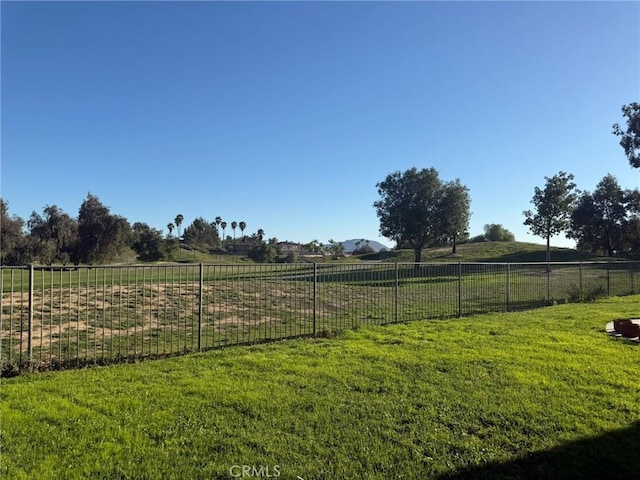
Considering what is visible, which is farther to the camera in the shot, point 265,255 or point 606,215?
point 265,255

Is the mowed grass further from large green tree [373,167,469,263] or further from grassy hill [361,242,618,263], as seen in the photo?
grassy hill [361,242,618,263]

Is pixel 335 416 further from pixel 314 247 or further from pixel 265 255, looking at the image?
pixel 314 247

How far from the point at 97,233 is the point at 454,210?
124ft

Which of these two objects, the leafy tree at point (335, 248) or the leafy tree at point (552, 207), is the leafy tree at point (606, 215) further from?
the leafy tree at point (335, 248)

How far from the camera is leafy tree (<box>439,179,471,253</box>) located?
126 feet

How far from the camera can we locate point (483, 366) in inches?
249

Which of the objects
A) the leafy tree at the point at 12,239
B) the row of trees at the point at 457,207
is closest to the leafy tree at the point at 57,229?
the leafy tree at the point at 12,239

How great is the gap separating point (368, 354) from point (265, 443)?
3.52 meters

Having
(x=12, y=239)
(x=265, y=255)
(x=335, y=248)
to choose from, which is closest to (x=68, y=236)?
(x=12, y=239)

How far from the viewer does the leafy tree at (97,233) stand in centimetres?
4912

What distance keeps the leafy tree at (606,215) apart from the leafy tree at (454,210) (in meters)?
22.3

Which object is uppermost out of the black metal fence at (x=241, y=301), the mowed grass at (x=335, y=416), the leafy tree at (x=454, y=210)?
the leafy tree at (x=454, y=210)

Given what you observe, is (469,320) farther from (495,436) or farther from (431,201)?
Result: (431,201)

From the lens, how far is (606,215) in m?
54.3
